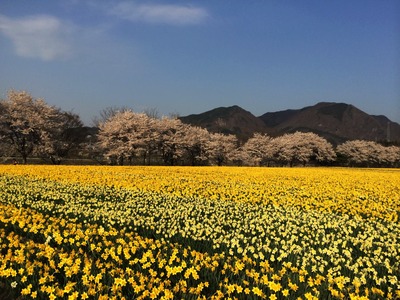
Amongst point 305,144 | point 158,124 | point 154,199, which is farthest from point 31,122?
point 305,144

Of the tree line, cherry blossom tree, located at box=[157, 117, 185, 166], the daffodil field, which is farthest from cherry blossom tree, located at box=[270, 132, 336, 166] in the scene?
the daffodil field

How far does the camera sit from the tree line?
52781mm

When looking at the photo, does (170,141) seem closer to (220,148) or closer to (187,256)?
(220,148)

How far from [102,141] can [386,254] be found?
194 ft

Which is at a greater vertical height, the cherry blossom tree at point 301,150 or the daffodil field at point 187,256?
the cherry blossom tree at point 301,150

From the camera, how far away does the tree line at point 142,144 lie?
52781 millimetres

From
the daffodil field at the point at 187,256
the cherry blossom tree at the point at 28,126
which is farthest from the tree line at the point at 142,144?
the daffodil field at the point at 187,256

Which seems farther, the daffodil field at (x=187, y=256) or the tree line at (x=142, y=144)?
the tree line at (x=142, y=144)

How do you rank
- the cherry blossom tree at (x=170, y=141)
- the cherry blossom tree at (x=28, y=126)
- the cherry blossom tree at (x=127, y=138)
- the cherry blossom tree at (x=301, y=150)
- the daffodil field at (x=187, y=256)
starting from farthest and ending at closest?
the cherry blossom tree at (x=301, y=150) → the cherry blossom tree at (x=170, y=141) → the cherry blossom tree at (x=127, y=138) → the cherry blossom tree at (x=28, y=126) → the daffodil field at (x=187, y=256)

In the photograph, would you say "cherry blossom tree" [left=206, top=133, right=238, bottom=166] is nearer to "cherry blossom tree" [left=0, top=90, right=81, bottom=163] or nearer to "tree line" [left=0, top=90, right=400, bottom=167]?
"tree line" [left=0, top=90, right=400, bottom=167]

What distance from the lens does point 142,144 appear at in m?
62.3

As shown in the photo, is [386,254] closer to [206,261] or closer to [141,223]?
[206,261]

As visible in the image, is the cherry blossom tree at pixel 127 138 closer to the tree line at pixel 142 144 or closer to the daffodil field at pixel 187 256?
the tree line at pixel 142 144

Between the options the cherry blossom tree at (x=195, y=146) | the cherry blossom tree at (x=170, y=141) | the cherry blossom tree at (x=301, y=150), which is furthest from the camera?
the cherry blossom tree at (x=301, y=150)
